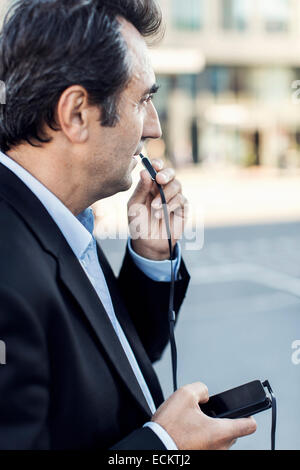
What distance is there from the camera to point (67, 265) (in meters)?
1.18

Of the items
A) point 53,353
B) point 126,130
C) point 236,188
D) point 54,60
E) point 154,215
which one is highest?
point 54,60

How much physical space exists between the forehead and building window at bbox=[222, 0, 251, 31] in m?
31.2

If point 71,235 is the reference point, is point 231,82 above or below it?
above

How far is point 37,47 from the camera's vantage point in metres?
1.19

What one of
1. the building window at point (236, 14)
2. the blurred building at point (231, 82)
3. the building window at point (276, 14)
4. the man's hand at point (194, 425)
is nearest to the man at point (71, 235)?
the man's hand at point (194, 425)

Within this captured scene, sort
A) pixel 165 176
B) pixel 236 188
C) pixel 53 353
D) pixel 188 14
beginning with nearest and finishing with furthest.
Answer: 1. pixel 53 353
2. pixel 165 176
3. pixel 236 188
4. pixel 188 14

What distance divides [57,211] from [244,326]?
4.42m

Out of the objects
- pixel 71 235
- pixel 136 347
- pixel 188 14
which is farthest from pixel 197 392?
pixel 188 14

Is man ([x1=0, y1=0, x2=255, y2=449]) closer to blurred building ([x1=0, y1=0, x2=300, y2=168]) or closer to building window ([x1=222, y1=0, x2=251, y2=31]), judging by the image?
blurred building ([x1=0, y1=0, x2=300, y2=168])

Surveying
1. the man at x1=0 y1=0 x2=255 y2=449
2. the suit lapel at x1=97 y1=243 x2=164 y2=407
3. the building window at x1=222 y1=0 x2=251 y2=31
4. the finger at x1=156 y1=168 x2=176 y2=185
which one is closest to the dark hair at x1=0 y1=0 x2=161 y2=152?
the man at x1=0 y1=0 x2=255 y2=449

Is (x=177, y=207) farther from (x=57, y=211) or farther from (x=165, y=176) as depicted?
(x=57, y=211)

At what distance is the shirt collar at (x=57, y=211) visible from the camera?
1.22 metres

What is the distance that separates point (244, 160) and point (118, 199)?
17.7m

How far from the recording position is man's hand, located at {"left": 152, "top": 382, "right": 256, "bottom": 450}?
112 cm
